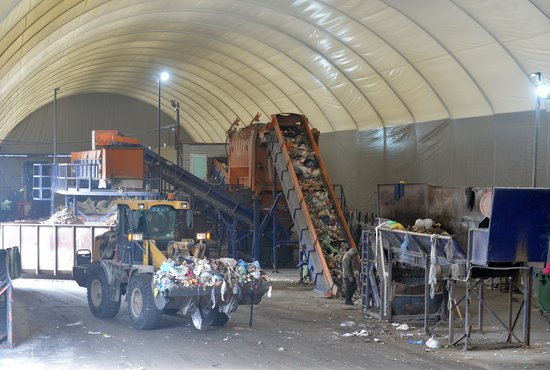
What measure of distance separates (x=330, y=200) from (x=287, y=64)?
9992 millimetres

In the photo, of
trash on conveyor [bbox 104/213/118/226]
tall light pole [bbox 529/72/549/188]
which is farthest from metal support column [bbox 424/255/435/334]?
trash on conveyor [bbox 104/213/118/226]

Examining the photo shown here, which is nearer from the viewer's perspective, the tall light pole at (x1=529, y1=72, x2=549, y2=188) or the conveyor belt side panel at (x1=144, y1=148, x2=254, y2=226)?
the tall light pole at (x1=529, y1=72, x2=549, y2=188)

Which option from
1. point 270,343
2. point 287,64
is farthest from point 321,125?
point 270,343

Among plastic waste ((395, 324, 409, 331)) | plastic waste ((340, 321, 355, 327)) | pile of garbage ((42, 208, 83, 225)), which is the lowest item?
plastic waste ((340, 321, 355, 327))

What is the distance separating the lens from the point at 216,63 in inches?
1390

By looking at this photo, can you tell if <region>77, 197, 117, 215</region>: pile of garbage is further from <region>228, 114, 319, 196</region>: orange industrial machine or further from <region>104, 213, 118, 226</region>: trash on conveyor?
<region>228, 114, 319, 196</region>: orange industrial machine

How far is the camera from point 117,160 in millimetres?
24781

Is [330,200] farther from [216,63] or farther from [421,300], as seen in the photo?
[216,63]

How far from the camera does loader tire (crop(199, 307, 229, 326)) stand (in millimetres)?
14516

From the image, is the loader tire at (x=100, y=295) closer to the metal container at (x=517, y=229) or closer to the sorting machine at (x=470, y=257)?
the sorting machine at (x=470, y=257)

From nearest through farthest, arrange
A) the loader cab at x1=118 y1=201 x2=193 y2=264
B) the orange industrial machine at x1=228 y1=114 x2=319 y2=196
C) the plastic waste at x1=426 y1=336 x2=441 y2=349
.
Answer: the plastic waste at x1=426 y1=336 x2=441 y2=349, the loader cab at x1=118 y1=201 x2=193 y2=264, the orange industrial machine at x1=228 y1=114 x2=319 y2=196

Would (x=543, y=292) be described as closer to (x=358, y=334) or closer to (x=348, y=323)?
(x=348, y=323)

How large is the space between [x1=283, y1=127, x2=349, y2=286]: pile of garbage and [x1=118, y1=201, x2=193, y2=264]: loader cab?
→ 19.8 feet

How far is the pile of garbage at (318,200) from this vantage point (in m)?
20.6
